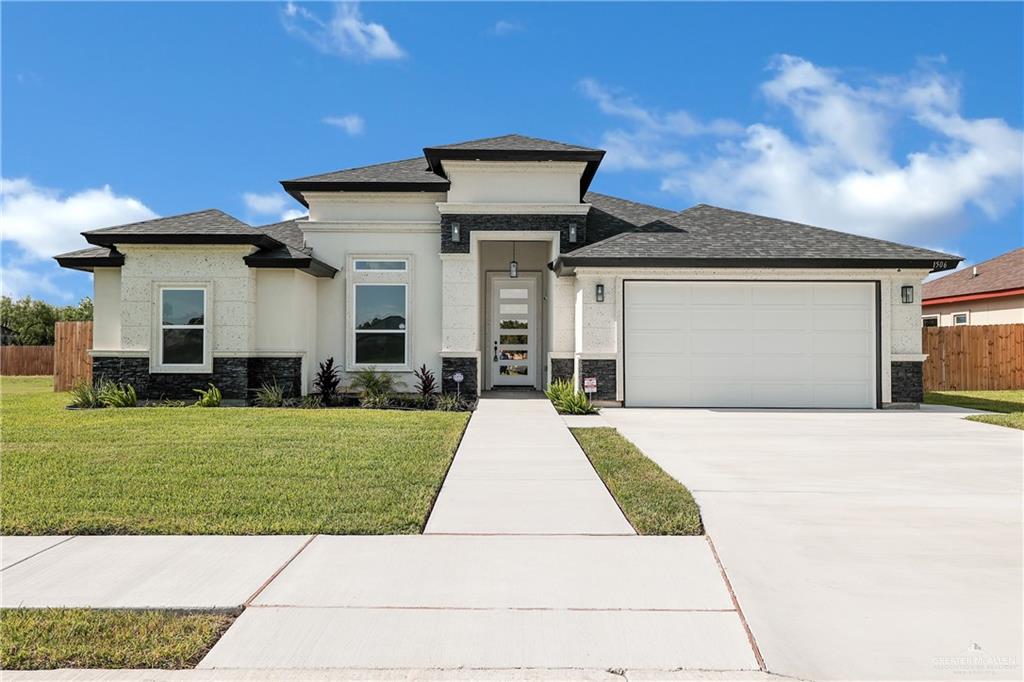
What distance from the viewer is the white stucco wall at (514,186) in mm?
14742

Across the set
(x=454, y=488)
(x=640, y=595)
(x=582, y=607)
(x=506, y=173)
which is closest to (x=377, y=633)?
(x=582, y=607)

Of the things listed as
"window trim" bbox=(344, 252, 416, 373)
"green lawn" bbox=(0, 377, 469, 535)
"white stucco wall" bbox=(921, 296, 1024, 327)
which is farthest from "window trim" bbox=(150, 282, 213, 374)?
"white stucco wall" bbox=(921, 296, 1024, 327)

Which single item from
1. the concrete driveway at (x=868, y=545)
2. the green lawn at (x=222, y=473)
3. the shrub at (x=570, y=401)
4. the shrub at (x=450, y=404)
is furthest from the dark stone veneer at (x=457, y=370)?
the concrete driveway at (x=868, y=545)

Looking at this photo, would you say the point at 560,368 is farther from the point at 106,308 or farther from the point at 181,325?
the point at 106,308

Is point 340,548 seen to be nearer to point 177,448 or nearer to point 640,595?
point 640,595

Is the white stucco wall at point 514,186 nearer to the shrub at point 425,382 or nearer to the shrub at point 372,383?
the shrub at point 425,382

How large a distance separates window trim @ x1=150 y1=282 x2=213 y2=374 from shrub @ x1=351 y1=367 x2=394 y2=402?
119 inches

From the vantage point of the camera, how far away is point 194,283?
539 inches

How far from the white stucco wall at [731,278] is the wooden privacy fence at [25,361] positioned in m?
26.8

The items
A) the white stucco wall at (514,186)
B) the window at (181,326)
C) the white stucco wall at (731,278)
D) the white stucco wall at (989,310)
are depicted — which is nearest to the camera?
the white stucco wall at (731,278)

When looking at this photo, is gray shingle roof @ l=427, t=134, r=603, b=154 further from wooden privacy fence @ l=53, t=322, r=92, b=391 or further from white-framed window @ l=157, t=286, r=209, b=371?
wooden privacy fence @ l=53, t=322, r=92, b=391

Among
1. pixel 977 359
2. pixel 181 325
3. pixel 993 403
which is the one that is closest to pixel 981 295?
pixel 977 359

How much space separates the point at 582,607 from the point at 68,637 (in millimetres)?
2573

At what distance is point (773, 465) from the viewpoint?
7586 millimetres
